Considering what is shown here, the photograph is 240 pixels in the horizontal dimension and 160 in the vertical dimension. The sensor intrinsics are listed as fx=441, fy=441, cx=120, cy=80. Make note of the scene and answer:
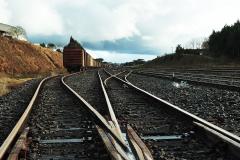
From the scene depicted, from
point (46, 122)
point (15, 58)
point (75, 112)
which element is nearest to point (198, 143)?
point (46, 122)

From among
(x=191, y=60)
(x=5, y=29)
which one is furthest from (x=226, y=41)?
(x=5, y=29)

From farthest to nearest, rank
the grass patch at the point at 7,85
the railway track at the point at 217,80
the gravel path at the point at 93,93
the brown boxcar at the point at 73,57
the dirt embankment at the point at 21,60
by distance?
1. the dirt embankment at the point at 21,60
2. the brown boxcar at the point at 73,57
3. the grass patch at the point at 7,85
4. the railway track at the point at 217,80
5. the gravel path at the point at 93,93

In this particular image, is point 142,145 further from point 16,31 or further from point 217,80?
point 16,31

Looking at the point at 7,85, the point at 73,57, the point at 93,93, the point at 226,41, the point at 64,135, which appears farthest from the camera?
the point at 226,41

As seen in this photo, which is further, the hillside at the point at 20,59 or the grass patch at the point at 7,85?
the hillside at the point at 20,59

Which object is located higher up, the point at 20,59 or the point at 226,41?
the point at 226,41

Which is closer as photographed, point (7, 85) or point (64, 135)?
point (64, 135)

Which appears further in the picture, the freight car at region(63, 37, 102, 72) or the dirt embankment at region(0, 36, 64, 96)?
the dirt embankment at region(0, 36, 64, 96)

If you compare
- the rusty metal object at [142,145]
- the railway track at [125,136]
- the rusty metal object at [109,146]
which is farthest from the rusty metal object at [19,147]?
the rusty metal object at [142,145]

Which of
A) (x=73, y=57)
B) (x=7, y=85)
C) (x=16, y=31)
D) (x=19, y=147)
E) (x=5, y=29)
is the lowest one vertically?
(x=7, y=85)

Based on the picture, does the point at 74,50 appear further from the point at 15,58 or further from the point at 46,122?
the point at 46,122

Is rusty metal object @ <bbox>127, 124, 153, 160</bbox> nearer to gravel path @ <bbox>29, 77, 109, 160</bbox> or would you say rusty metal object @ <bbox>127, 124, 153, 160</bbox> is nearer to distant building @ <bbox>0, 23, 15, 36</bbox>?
gravel path @ <bbox>29, 77, 109, 160</bbox>

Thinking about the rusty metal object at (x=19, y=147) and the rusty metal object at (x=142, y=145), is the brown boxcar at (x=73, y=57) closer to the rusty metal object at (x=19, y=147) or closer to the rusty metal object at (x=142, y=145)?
the rusty metal object at (x=142, y=145)

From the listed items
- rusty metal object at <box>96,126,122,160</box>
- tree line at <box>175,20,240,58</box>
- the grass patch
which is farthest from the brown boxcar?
tree line at <box>175,20,240,58</box>
